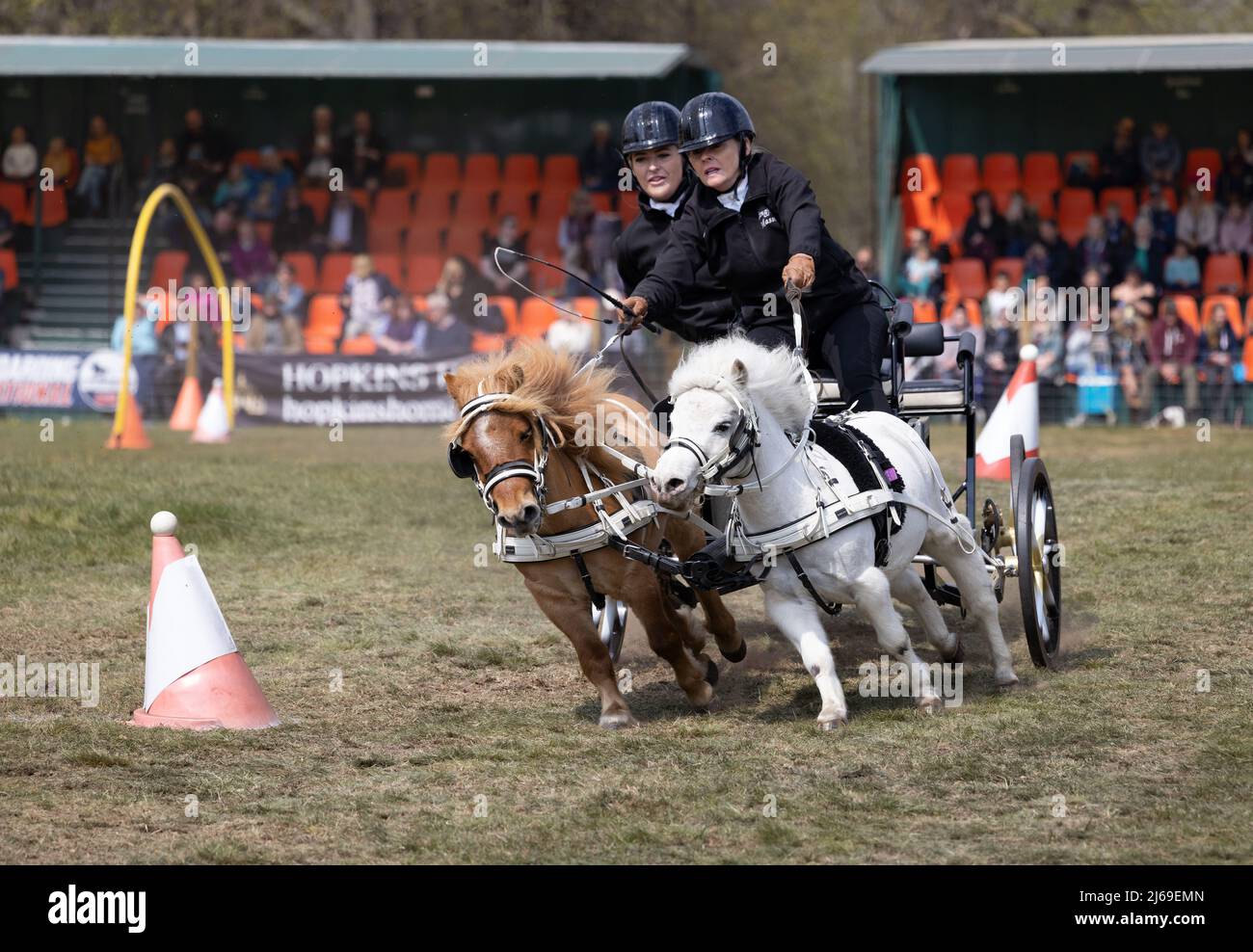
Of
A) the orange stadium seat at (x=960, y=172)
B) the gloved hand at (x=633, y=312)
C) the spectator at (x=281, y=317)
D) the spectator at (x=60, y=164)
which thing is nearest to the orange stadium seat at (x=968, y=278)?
the orange stadium seat at (x=960, y=172)

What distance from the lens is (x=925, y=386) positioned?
7.96 metres

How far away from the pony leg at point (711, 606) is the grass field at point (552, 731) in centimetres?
22

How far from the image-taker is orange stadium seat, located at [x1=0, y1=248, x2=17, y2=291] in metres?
22.7

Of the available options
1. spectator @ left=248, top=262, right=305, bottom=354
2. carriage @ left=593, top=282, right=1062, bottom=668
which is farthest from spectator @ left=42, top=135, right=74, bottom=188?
carriage @ left=593, top=282, right=1062, bottom=668

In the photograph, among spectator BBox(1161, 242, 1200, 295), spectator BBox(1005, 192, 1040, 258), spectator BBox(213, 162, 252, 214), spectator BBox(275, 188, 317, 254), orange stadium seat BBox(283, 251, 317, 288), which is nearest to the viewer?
spectator BBox(1161, 242, 1200, 295)

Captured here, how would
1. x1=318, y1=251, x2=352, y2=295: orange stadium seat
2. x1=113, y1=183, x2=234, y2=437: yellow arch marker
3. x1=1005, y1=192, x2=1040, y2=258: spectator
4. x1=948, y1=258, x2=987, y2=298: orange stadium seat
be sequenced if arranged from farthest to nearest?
x1=318, y1=251, x2=352, y2=295: orange stadium seat → x1=1005, y1=192, x2=1040, y2=258: spectator → x1=948, y1=258, x2=987, y2=298: orange stadium seat → x1=113, y1=183, x2=234, y2=437: yellow arch marker

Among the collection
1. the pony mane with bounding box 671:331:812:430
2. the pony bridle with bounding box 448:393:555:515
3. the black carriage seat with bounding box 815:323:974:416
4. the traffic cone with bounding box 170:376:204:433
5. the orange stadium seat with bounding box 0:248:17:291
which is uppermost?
the orange stadium seat with bounding box 0:248:17:291

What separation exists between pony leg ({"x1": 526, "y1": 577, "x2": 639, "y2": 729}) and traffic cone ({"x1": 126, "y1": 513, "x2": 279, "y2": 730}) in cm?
124

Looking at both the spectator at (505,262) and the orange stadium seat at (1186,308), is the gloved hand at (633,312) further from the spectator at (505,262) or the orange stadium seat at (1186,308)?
the spectator at (505,262)

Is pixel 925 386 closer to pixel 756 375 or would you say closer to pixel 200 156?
pixel 756 375

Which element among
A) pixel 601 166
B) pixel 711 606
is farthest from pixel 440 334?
pixel 711 606

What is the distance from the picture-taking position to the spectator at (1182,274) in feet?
66.9

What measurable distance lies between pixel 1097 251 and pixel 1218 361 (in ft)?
8.79

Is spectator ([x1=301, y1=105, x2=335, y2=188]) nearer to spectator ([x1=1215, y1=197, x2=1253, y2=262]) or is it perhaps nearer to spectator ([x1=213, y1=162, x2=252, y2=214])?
spectator ([x1=213, y1=162, x2=252, y2=214])
